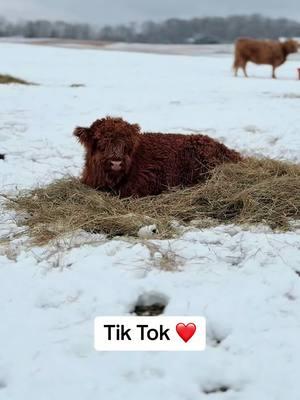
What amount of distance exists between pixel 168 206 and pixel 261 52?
16828 millimetres

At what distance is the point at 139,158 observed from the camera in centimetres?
613

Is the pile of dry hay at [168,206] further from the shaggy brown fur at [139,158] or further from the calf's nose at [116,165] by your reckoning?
the calf's nose at [116,165]

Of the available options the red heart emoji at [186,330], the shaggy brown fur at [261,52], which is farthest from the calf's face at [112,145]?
the shaggy brown fur at [261,52]

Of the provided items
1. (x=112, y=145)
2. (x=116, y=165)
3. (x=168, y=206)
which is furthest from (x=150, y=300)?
(x=112, y=145)

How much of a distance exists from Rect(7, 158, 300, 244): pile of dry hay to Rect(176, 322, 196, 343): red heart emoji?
1306 millimetres

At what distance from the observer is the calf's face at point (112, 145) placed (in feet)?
19.0

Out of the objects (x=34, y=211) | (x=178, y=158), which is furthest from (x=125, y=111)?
(x=34, y=211)

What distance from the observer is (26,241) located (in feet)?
15.0

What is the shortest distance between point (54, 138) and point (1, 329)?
20.0 feet

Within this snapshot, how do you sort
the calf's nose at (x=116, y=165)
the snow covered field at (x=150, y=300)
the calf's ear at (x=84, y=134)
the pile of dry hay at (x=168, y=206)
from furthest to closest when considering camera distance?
the calf's ear at (x=84, y=134)
the calf's nose at (x=116, y=165)
the pile of dry hay at (x=168, y=206)
the snow covered field at (x=150, y=300)

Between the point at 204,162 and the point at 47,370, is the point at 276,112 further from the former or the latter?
the point at 47,370

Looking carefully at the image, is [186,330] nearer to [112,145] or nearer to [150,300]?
[150,300]

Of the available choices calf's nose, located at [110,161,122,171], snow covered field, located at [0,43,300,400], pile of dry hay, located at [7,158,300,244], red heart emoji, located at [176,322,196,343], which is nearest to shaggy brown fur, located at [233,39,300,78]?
pile of dry hay, located at [7,158,300,244]

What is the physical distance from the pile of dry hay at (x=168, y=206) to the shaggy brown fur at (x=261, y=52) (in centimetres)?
1519
